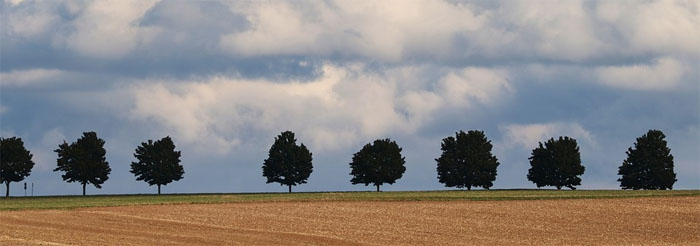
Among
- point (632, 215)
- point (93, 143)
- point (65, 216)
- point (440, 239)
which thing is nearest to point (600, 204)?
point (632, 215)

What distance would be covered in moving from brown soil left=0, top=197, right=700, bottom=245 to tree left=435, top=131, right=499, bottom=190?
39.5m

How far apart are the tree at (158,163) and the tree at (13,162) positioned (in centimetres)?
1227

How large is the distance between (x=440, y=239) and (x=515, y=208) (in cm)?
1931

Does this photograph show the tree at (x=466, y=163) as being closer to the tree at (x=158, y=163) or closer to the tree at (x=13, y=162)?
the tree at (x=158, y=163)

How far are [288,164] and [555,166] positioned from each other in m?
30.5

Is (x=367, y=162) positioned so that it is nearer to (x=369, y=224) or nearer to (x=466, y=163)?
(x=466, y=163)

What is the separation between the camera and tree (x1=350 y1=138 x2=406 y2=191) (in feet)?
384

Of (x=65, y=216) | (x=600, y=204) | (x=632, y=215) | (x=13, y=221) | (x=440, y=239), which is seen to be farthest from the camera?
(x=600, y=204)

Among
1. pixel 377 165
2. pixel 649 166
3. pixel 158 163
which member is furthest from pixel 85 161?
pixel 649 166

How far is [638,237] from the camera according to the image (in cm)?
5728

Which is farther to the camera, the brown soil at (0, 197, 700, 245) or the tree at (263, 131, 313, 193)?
the tree at (263, 131, 313, 193)

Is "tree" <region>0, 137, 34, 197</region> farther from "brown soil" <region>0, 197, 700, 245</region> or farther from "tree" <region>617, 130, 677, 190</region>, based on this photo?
"tree" <region>617, 130, 677, 190</region>

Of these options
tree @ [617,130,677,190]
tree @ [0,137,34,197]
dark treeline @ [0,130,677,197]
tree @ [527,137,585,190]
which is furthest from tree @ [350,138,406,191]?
tree @ [0,137,34,197]

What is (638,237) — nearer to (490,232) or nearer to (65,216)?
(490,232)
